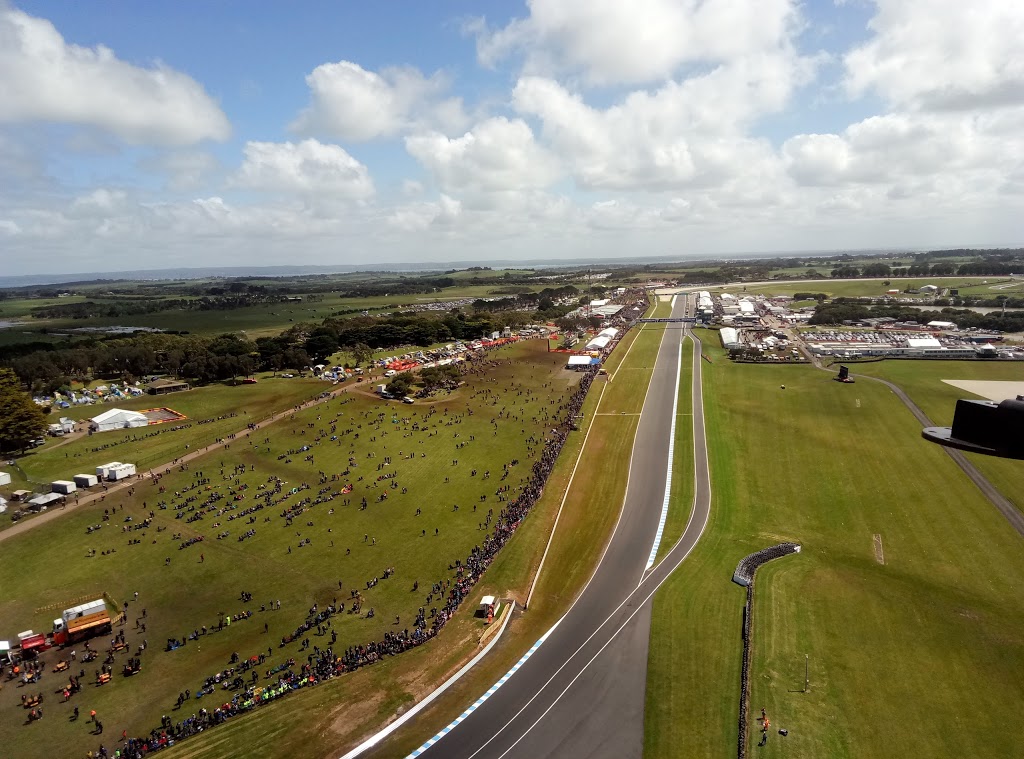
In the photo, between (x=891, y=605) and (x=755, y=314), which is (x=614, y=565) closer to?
(x=891, y=605)

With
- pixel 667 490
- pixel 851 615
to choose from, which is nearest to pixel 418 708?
pixel 851 615

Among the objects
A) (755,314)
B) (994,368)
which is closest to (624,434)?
(994,368)

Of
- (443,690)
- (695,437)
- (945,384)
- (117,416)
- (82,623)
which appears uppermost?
(945,384)

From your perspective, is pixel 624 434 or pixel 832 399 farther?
pixel 832 399

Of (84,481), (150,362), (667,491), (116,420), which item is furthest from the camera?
(150,362)

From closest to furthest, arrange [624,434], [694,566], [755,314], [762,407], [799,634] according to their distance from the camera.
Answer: [799,634] → [694,566] → [624,434] → [762,407] → [755,314]

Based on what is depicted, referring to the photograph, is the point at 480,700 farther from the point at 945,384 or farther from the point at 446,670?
the point at 945,384

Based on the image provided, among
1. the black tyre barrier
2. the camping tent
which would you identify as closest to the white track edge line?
the black tyre barrier

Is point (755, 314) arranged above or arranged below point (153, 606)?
above
